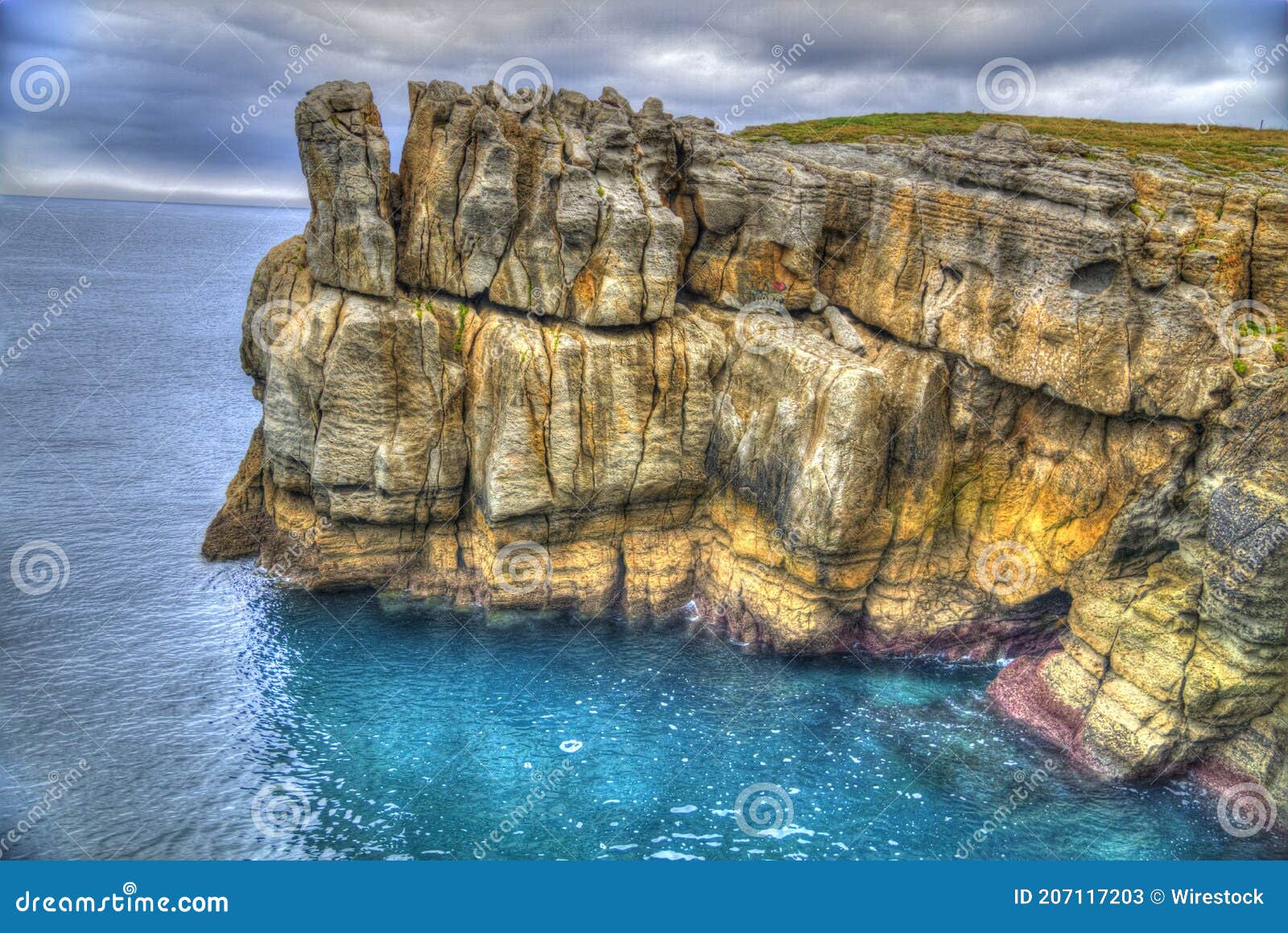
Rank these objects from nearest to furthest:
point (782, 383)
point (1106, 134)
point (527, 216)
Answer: point (782, 383) < point (527, 216) < point (1106, 134)

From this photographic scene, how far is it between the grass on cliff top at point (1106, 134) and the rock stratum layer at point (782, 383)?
700 cm

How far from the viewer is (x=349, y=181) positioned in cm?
3800

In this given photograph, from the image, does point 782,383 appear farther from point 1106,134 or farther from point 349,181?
point 1106,134

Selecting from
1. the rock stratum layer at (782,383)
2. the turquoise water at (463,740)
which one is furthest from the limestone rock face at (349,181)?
the turquoise water at (463,740)

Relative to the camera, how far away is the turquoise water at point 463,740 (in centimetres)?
2814

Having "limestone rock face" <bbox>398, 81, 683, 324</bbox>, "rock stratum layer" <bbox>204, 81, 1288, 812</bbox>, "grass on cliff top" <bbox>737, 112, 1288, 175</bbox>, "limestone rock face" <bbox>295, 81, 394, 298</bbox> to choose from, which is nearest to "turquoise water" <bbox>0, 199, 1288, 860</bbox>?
"rock stratum layer" <bbox>204, 81, 1288, 812</bbox>

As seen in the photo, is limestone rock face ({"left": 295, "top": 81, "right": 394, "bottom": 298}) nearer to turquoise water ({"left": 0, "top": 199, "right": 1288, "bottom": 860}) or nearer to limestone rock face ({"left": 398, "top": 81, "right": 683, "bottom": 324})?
limestone rock face ({"left": 398, "top": 81, "right": 683, "bottom": 324})

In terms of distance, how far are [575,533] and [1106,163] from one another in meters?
26.4

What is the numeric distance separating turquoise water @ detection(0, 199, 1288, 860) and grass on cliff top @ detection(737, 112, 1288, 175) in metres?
25.9

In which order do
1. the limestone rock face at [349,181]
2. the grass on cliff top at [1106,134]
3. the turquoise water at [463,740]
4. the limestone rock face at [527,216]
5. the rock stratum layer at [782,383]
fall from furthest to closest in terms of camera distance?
1. the grass on cliff top at [1106,134]
2. the limestone rock face at [527,216]
3. the limestone rock face at [349,181]
4. the rock stratum layer at [782,383]
5. the turquoise water at [463,740]

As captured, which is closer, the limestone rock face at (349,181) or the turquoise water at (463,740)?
the turquoise water at (463,740)

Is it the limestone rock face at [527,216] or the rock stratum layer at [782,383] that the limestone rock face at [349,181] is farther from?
the limestone rock face at [527,216]

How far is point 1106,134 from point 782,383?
88.2ft

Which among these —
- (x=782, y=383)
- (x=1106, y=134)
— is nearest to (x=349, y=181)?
(x=782, y=383)
